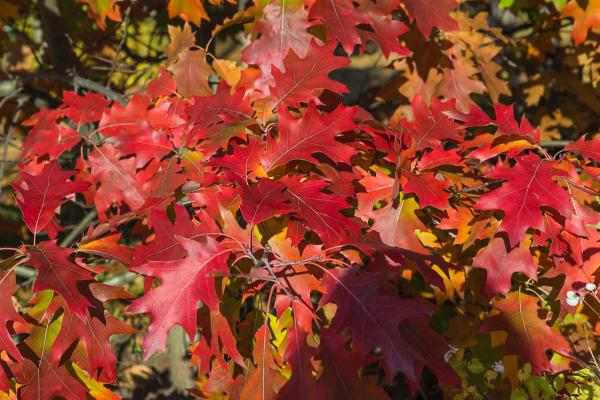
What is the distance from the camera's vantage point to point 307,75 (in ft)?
5.41

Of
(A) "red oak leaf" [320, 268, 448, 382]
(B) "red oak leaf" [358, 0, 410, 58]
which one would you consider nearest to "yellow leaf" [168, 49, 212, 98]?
(B) "red oak leaf" [358, 0, 410, 58]

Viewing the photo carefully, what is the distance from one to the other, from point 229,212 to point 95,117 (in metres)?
0.99

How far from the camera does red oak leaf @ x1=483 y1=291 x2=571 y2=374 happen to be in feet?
4.97

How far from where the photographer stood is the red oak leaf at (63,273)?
1.23m

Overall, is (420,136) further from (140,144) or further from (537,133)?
(140,144)

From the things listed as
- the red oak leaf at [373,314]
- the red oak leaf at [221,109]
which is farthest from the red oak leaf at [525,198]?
the red oak leaf at [221,109]

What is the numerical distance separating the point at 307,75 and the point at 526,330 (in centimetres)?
88

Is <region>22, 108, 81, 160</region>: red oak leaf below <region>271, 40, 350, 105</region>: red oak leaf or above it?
below

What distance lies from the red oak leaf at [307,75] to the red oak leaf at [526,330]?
72 cm

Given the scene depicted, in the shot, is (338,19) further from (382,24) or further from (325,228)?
(325,228)

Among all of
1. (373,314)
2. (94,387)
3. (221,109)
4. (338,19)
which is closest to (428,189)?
(373,314)

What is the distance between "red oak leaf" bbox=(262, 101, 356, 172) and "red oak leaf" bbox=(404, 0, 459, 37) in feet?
2.36

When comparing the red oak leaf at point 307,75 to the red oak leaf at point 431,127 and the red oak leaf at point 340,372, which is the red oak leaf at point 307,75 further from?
the red oak leaf at point 340,372

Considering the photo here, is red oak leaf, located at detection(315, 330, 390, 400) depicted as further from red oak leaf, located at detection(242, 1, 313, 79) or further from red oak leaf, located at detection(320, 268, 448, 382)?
red oak leaf, located at detection(242, 1, 313, 79)
